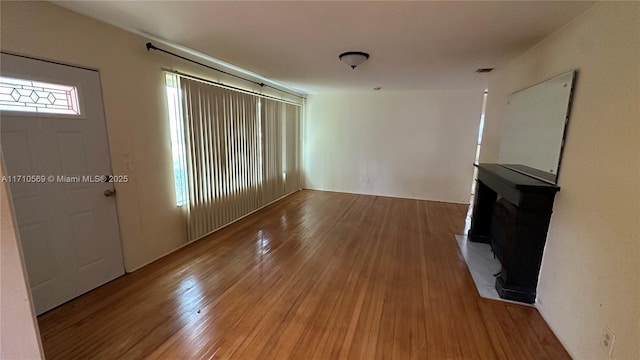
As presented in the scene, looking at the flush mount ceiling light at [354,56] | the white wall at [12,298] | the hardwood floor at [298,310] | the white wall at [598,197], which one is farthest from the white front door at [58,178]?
the white wall at [598,197]

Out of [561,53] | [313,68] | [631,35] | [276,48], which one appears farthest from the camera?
[313,68]

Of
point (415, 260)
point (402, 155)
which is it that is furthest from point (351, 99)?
point (415, 260)

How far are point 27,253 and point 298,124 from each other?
5.09 metres

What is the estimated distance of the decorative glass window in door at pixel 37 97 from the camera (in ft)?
5.91

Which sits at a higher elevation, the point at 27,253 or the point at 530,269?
the point at 27,253

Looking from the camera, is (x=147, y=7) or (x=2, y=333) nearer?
(x=2, y=333)

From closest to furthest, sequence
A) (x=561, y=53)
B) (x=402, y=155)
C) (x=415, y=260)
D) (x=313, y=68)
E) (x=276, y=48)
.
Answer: (x=561, y=53) < (x=276, y=48) < (x=415, y=260) < (x=313, y=68) < (x=402, y=155)

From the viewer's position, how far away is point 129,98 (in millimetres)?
2586

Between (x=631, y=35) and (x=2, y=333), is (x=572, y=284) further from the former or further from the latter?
(x=2, y=333)

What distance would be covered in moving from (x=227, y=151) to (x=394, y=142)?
12.5ft

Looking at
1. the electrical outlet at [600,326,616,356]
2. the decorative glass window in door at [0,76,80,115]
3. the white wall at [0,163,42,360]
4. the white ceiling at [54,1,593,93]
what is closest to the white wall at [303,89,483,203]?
the white ceiling at [54,1,593,93]

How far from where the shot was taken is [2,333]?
3.32 ft

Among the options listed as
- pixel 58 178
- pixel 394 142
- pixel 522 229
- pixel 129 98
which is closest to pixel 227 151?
pixel 129 98

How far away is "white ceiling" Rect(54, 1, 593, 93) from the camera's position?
1903mm
